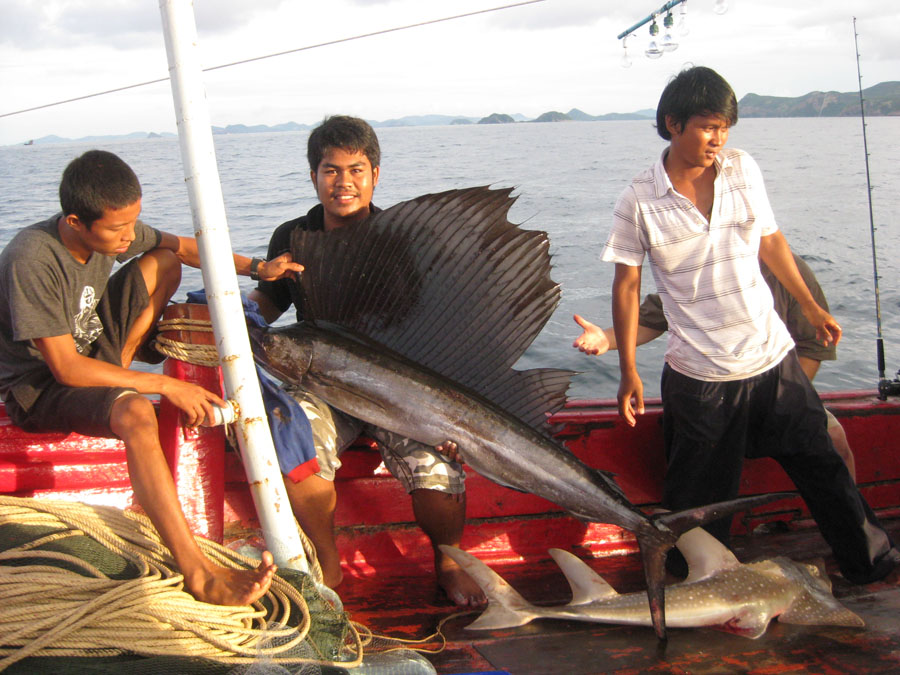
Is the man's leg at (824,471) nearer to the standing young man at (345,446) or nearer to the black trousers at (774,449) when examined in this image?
the black trousers at (774,449)

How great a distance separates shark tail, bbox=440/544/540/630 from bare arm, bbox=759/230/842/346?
1.24 m

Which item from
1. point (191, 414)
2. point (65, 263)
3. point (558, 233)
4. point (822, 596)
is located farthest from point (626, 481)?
point (558, 233)

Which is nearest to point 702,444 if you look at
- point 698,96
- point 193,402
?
point 698,96

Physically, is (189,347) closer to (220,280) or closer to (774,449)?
(220,280)

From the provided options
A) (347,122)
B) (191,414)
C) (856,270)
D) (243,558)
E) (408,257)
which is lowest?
(856,270)

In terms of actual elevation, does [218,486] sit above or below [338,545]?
above

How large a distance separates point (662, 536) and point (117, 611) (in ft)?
4.40

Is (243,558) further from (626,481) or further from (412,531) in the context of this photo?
(626,481)

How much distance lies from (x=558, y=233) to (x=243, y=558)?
948cm

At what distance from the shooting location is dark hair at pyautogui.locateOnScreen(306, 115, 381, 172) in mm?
2486

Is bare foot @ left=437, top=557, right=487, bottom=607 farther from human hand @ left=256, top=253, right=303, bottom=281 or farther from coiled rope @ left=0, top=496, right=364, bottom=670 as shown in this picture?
human hand @ left=256, top=253, right=303, bottom=281

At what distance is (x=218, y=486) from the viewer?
2.27 m

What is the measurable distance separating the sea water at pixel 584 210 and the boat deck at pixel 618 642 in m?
1.17

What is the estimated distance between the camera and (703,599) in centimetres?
219
